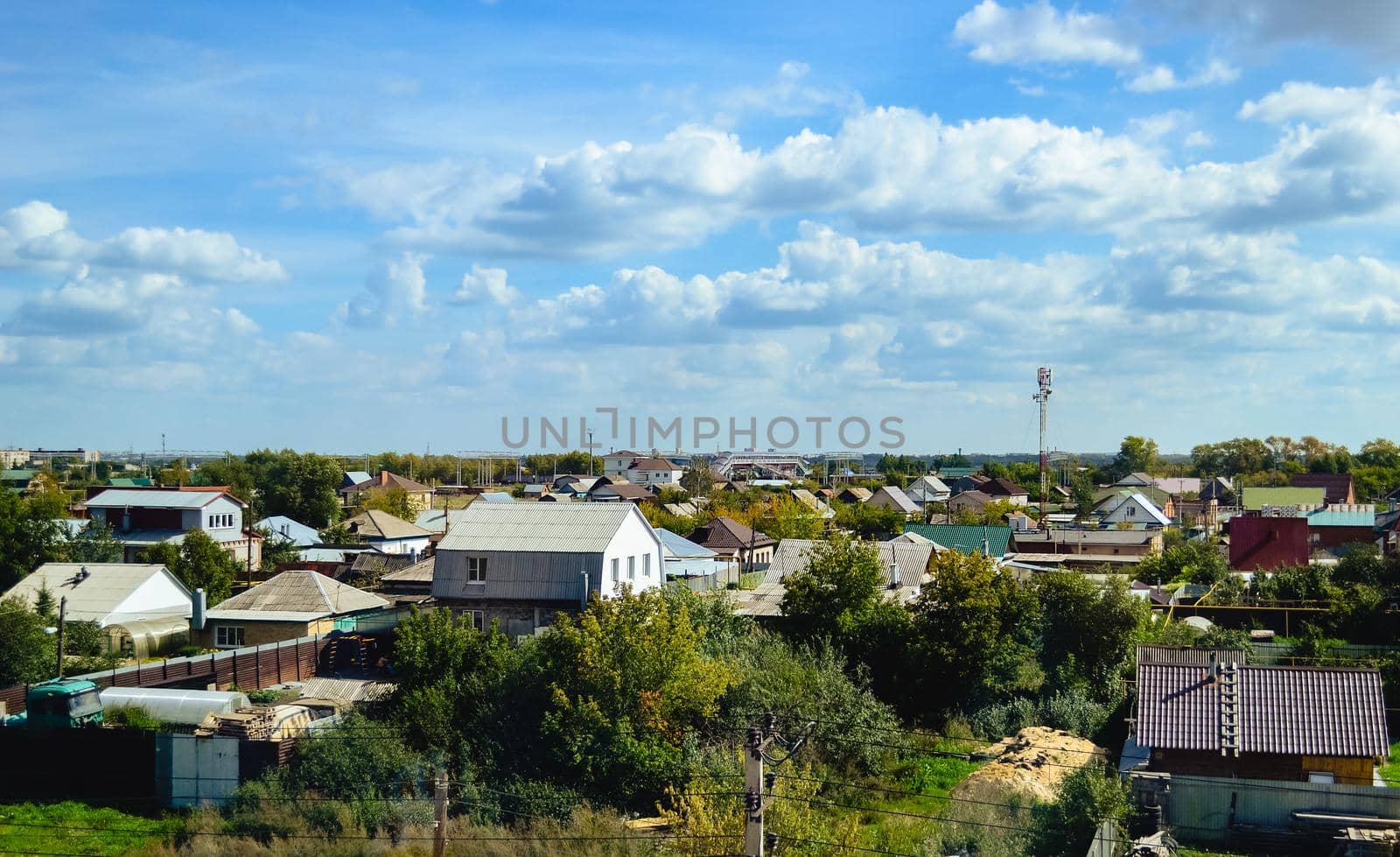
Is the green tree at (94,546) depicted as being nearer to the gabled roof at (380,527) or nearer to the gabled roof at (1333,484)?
the gabled roof at (380,527)

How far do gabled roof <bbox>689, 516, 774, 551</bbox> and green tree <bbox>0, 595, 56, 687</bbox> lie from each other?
113ft

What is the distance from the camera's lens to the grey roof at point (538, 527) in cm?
3375

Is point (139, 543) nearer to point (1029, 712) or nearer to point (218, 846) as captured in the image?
point (218, 846)

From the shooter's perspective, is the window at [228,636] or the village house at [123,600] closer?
the village house at [123,600]

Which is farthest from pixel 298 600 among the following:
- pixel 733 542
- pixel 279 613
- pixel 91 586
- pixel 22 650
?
pixel 733 542

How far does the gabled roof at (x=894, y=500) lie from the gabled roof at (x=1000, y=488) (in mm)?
18989

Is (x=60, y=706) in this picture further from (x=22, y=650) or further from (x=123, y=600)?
(x=123, y=600)

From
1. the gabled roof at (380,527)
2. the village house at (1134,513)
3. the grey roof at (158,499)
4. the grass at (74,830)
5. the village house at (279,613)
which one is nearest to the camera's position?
the grass at (74,830)

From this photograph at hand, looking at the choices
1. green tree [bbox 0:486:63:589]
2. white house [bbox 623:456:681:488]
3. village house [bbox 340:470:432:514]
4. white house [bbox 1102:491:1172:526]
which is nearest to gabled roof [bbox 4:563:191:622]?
green tree [bbox 0:486:63:589]

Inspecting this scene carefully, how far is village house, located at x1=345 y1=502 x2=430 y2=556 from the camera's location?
66.8 m

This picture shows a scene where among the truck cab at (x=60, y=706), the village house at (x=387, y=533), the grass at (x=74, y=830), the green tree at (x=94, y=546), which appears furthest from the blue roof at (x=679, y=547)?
the grass at (x=74, y=830)

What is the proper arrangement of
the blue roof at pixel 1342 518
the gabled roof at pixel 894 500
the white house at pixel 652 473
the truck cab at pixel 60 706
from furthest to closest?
1. the white house at pixel 652 473
2. the gabled roof at pixel 894 500
3. the blue roof at pixel 1342 518
4. the truck cab at pixel 60 706

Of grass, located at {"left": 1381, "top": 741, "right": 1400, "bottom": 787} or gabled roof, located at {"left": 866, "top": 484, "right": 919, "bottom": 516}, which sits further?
gabled roof, located at {"left": 866, "top": 484, "right": 919, "bottom": 516}

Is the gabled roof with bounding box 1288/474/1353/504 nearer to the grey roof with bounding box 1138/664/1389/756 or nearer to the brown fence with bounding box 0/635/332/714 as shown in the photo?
the grey roof with bounding box 1138/664/1389/756
